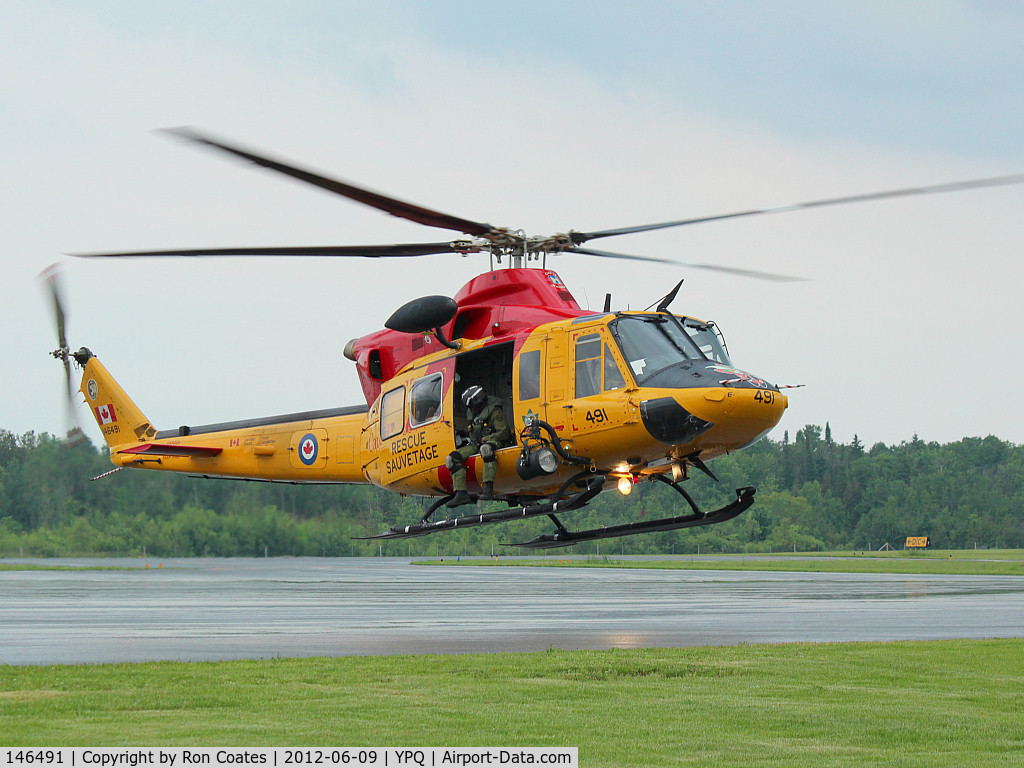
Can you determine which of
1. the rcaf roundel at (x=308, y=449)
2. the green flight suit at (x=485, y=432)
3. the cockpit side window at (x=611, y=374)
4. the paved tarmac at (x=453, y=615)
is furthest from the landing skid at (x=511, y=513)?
the rcaf roundel at (x=308, y=449)

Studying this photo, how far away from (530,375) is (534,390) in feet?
0.79

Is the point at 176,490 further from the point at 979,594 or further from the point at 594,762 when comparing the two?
the point at 594,762

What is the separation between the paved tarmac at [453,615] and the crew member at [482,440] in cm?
234

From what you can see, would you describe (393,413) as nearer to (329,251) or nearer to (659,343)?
(329,251)

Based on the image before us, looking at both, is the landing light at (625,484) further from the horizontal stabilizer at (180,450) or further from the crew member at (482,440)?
the horizontal stabilizer at (180,450)

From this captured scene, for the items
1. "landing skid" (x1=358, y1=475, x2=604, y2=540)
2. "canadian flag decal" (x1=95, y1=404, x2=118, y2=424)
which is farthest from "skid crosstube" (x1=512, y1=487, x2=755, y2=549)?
"canadian flag decal" (x1=95, y1=404, x2=118, y2=424)

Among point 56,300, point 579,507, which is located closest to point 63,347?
point 56,300

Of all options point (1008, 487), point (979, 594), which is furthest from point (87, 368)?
Answer: point (1008, 487)

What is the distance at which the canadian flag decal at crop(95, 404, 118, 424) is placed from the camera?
82.0ft

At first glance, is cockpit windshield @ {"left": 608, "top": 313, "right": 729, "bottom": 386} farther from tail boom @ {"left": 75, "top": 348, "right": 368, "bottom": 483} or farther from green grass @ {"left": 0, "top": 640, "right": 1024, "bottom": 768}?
tail boom @ {"left": 75, "top": 348, "right": 368, "bottom": 483}

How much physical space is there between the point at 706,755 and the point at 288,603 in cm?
2034

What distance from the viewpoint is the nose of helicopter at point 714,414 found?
45.5 ft

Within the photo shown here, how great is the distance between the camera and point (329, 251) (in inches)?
614

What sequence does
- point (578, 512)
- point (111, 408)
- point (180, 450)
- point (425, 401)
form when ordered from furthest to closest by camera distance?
1. point (578, 512)
2. point (111, 408)
3. point (180, 450)
4. point (425, 401)
